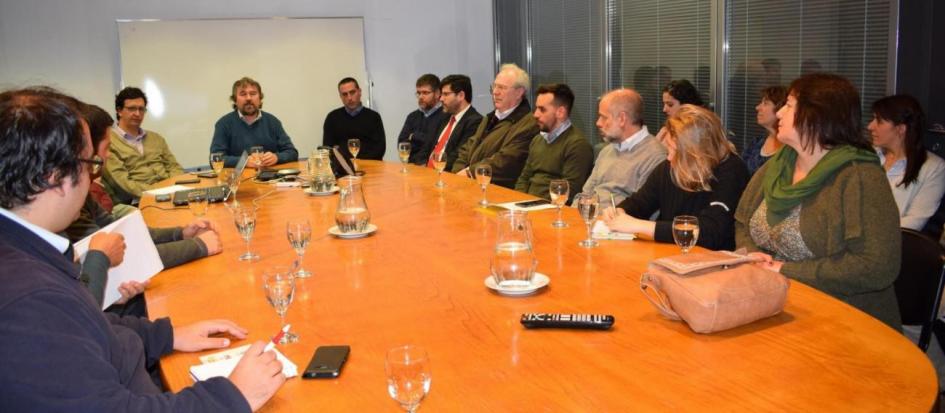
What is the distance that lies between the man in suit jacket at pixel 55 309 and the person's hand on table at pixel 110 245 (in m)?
0.75

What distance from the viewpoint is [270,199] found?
3.85 metres

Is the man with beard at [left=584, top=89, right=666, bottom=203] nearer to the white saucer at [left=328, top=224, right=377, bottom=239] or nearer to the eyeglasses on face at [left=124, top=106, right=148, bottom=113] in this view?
the white saucer at [left=328, top=224, right=377, bottom=239]

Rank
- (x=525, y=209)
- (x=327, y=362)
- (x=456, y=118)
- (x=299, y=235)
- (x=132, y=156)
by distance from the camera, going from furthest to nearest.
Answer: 1. (x=456, y=118)
2. (x=132, y=156)
3. (x=525, y=209)
4. (x=299, y=235)
5. (x=327, y=362)

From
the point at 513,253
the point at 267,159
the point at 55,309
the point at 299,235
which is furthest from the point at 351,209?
the point at 267,159

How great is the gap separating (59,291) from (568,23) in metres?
6.03

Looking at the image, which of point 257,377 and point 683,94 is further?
point 683,94

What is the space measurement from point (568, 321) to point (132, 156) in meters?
4.70

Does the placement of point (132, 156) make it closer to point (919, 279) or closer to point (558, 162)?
point (558, 162)

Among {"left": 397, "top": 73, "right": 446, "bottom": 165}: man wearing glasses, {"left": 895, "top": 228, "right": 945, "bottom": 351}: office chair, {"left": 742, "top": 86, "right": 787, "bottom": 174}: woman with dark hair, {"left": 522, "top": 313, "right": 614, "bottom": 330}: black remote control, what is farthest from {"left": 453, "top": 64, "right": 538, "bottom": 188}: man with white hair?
{"left": 522, "top": 313, "right": 614, "bottom": 330}: black remote control

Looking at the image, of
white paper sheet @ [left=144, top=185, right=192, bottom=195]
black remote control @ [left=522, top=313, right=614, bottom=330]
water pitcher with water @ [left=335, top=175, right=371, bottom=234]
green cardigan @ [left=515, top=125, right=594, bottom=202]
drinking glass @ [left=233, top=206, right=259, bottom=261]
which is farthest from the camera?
green cardigan @ [left=515, top=125, right=594, bottom=202]

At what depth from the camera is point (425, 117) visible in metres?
6.98

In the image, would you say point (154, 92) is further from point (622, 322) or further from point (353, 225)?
point (622, 322)

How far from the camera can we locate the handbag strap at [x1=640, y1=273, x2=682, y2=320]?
5.73 ft

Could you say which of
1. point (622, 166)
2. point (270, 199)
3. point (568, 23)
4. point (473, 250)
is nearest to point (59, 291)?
point (473, 250)
